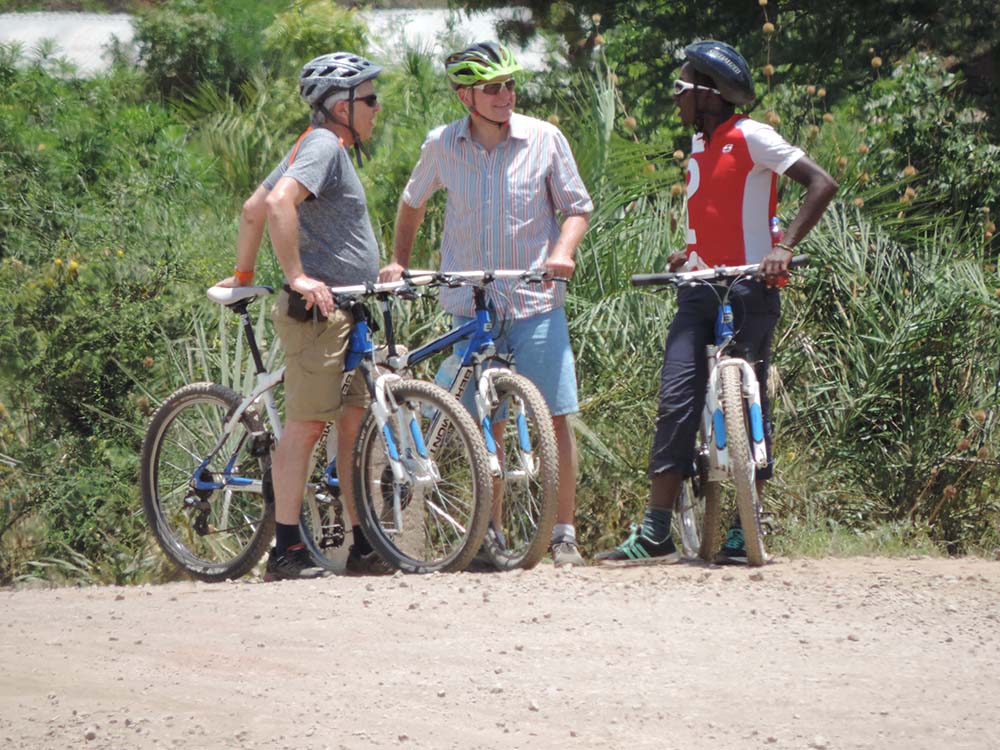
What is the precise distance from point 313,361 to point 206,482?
84 centimetres

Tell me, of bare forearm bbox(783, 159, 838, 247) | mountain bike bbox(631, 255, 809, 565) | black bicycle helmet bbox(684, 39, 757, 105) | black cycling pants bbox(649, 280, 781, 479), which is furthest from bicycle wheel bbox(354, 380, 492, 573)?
black bicycle helmet bbox(684, 39, 757, 105)

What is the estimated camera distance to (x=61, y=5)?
23422 millimetres

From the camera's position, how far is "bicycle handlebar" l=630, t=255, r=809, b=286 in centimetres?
568

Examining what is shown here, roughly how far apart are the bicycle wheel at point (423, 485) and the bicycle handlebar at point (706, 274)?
2.74ft

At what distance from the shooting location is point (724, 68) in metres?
5.85

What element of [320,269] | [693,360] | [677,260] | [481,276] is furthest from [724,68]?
[320,269]

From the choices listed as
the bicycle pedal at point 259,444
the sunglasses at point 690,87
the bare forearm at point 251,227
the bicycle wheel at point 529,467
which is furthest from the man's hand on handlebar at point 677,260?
the bicycle pedal at point 259,444

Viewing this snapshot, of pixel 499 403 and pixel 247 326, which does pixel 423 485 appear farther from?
pixel 247 326

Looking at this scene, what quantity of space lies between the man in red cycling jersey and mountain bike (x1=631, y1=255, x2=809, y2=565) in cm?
6

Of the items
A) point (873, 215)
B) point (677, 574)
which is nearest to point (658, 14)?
point (873, 215)

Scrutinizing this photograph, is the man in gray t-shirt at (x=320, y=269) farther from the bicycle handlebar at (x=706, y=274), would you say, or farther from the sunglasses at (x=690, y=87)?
the sunglasses at (x=690, y=87)

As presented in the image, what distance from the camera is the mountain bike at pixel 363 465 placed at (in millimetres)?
5684

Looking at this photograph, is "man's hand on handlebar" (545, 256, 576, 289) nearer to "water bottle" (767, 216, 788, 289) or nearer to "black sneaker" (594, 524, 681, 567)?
"water bottle" (767, 216, 788, 289)

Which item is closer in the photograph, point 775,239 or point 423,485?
point 423,485
